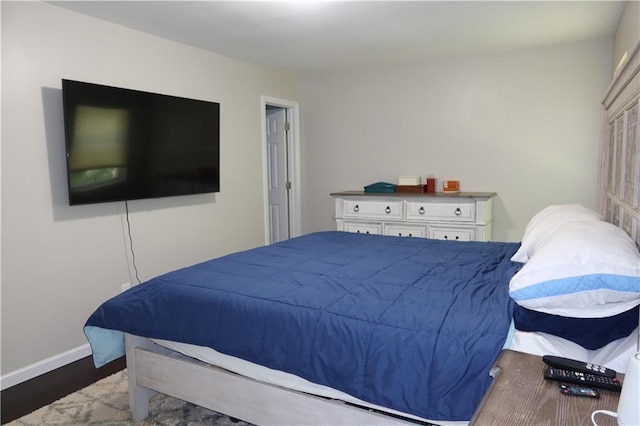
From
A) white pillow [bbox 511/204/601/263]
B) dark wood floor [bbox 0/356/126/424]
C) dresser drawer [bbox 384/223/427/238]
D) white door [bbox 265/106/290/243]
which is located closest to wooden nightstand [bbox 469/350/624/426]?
white pillow [bbox 511/204/601/263]

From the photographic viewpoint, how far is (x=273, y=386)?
1.83m

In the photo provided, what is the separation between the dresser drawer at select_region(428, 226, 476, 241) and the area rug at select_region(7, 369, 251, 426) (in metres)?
2.66

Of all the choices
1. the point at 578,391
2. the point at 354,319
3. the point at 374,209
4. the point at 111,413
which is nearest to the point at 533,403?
the point at 578,391

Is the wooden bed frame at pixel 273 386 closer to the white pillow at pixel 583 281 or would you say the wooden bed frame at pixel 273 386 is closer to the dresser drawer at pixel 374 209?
the white pillow at pixel 583 281

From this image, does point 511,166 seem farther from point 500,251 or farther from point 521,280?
point 521,280

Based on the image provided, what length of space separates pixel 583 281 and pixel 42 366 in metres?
3.17

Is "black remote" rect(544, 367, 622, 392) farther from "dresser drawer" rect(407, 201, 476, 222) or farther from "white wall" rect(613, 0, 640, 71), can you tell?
"dresser drawer" rect(407, 201, 476, 222)

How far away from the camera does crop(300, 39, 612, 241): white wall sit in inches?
158

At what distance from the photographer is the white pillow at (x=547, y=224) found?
1967 millimetres

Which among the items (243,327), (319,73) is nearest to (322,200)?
(319,73)

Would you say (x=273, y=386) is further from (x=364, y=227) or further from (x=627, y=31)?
(x=627, y=31)

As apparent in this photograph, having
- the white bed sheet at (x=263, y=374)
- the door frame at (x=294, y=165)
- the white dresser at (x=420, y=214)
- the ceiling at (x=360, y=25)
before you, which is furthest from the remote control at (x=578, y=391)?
the door frame at (x=294, y=165)

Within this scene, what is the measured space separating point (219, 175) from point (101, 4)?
1716 millimetres

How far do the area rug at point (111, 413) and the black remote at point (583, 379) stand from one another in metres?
1.64
